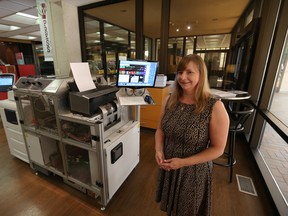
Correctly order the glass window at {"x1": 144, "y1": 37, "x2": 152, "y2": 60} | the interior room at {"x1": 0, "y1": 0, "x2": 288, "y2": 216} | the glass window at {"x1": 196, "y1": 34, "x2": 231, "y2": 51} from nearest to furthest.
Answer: the interior room at {"x1": 0, "y1": 0, "x2": 288, "y2": 216} < the glass window at {"x1": 144, "y1": 37, "x2": 152, "y2": 60} < the glass window at {"x1": 196, "y1": 34, "x2": 231, "y2": 51}

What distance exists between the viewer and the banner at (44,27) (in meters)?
2.46

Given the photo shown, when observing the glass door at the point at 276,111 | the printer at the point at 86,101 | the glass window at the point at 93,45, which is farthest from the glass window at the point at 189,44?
the printer at the point at 86,101

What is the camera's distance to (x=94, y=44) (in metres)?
3.74

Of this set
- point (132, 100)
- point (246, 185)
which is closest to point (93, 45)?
point (132, 100)

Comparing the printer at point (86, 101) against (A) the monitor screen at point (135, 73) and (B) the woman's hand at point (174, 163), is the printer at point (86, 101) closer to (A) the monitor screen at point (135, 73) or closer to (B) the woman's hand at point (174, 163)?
(A) the monitor screen at point (135, 73)

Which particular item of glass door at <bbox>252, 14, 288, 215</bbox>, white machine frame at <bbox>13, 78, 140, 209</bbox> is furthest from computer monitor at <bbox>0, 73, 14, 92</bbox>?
glass door at <bbox>252, 14, 288, 215</bbox>

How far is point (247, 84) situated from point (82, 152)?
108 inches

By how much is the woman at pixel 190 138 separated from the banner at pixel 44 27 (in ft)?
8.58

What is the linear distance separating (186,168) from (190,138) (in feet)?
0.77

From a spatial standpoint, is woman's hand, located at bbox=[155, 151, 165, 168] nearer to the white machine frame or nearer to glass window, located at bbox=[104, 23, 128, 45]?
the white machine frame

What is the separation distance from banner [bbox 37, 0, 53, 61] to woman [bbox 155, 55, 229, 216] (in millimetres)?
2616

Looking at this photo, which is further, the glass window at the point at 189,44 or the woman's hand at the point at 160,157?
the glass window at the point at 189,44

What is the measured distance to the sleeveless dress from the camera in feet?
2.75

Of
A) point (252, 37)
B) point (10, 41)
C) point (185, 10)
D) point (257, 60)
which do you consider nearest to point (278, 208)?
point (257, 60)
